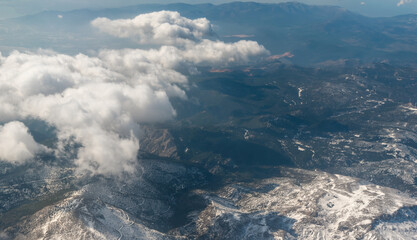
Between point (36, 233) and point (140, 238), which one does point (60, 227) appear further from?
point (140, 238)

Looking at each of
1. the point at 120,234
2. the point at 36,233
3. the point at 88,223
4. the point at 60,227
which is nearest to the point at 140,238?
the point at 120,234

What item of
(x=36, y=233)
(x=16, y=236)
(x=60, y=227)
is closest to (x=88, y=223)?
(x=60, y=227)

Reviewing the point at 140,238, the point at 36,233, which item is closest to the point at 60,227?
the point at 36,233

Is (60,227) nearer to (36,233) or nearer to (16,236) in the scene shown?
(36,233)

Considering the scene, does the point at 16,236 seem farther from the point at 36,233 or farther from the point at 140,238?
the point at 140,238

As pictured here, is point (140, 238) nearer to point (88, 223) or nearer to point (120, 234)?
point (120, 234)

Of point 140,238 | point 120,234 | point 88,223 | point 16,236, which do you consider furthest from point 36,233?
point 140,238
